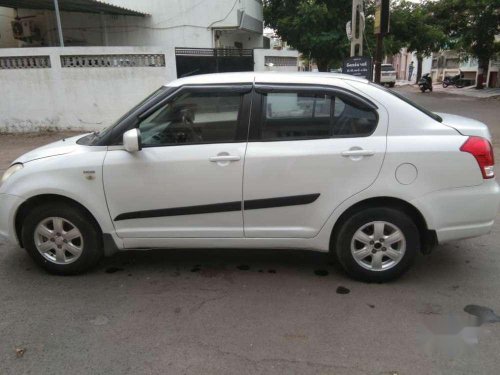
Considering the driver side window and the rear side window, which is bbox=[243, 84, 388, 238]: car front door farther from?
the driver side window

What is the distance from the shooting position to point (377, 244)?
11.6ft

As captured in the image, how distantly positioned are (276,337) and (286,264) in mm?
1154

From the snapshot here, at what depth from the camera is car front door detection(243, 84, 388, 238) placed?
342cm

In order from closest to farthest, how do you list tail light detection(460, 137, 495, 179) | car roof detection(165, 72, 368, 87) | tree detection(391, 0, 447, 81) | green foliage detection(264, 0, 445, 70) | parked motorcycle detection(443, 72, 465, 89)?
tail light detection(460, 137, 495, 179) < car roof detection(165, 72, 368, 87) < green foliage detection(264, 0, 445, 70) < tree detection(391, 0, 447, 81) < parked motorcycle detection(443, 72, 465, 89)

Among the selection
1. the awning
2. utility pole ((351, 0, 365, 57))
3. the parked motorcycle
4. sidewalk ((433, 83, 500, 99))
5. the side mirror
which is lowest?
sidewalk ((433, 83, 500, 99))

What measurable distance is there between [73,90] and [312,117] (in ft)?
30.2

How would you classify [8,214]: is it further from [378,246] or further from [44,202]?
[378,246]

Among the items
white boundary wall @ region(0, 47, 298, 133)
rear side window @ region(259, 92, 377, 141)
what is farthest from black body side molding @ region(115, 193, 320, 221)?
white boundary wall @ region(0, 47, 298, 133)

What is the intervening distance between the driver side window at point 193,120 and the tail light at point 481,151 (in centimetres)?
176

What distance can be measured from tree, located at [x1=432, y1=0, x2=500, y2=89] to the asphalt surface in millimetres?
23607

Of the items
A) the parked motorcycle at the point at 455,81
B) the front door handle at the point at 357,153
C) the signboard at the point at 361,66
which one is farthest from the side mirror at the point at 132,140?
the parked motorcycle at the point at 455,81

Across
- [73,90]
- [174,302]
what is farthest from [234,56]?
[174,302]

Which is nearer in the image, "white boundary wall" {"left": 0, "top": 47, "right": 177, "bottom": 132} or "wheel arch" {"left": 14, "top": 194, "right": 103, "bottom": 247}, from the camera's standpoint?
"wheel arch" {"left": 14, "top": 194, "right": 103, "bottom": 247}

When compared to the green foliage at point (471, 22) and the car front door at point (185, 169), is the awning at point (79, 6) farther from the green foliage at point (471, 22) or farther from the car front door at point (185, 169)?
the green foliage at point (471, 22)
